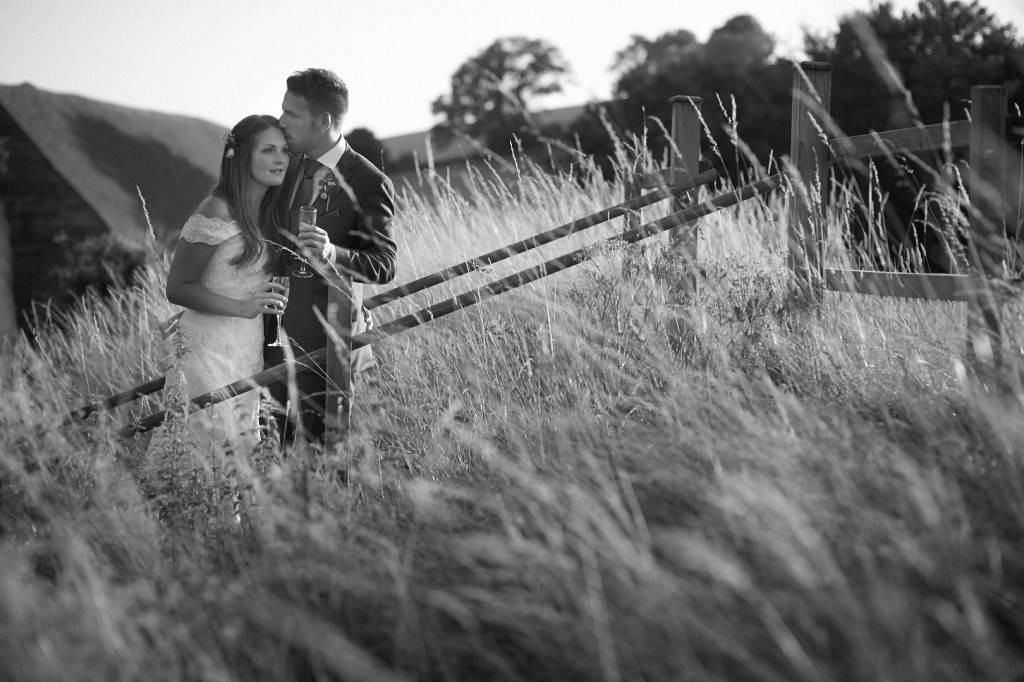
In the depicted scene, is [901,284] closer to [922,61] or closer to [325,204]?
[325,204]

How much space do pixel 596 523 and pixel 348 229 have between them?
6.35ft

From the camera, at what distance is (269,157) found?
3645 millimetres

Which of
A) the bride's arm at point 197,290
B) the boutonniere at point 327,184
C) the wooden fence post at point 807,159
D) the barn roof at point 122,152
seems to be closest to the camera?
the bride's arm at point 197,290

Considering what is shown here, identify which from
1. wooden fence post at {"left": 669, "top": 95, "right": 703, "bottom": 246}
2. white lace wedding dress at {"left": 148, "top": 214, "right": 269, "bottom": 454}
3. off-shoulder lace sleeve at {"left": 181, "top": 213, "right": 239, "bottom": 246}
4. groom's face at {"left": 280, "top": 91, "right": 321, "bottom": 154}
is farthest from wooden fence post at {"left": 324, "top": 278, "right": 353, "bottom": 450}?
wooden fence post at {"left": 669, "top": 95, "right": 703, "bottom": 246}

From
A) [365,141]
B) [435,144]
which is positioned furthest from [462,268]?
[435,144]

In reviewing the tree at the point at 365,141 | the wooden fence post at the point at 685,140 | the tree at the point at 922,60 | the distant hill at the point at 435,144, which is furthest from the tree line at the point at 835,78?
the wooden fence post at the point at 685,140

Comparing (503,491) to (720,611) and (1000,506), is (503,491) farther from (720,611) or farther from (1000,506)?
(1000,506)

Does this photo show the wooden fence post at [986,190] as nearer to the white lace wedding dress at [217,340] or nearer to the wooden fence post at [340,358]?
the wooden fence post at [340,358]

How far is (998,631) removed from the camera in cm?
195

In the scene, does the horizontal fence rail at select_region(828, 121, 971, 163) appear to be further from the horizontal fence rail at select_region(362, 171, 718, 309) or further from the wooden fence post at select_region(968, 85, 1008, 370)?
the horizontal fence rail at select_region(362, 171, 718, 309)

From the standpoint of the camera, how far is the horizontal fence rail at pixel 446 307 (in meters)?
3.48

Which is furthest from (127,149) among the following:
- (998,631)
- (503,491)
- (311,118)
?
(998,631)

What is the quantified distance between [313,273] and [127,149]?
16.7 m

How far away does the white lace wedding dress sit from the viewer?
3.57 m
